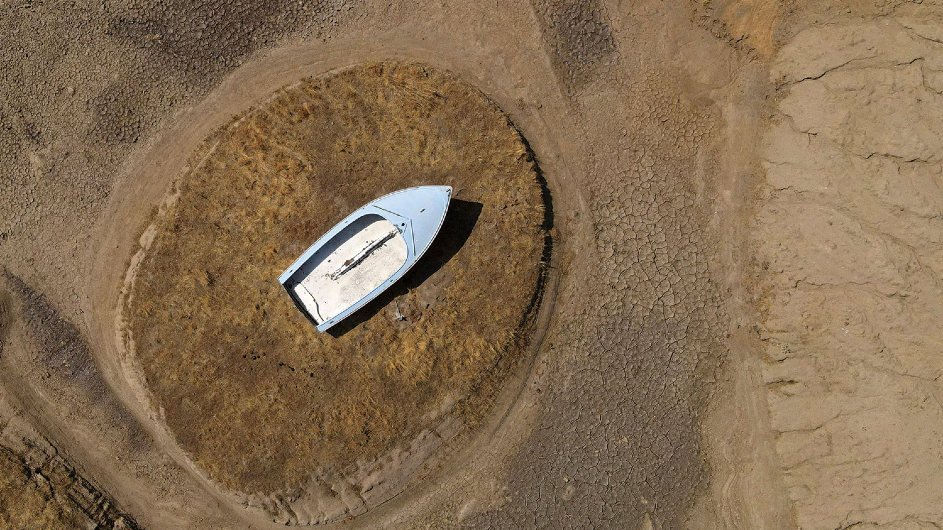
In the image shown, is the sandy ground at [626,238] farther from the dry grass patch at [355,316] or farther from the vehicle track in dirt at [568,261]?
the dry grass patch at [355,316]

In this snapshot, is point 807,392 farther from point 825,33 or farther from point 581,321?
point 825,33

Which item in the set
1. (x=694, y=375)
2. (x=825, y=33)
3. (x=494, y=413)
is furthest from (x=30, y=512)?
(x=825, y=33)

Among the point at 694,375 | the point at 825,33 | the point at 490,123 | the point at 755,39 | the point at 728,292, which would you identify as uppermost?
the point at 490,123

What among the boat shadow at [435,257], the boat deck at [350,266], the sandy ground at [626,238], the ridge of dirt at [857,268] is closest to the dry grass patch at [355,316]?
the boat shadow at [435,257]

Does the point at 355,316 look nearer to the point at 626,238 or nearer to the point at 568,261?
the point at 568,261

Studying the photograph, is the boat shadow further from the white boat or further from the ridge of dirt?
the ridge of dirt

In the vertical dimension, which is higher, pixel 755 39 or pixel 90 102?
pixel 90 102

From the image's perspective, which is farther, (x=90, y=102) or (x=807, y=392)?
(x=90, y=102)

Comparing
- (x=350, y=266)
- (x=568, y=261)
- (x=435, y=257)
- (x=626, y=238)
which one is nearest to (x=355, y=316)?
(x=350, y=266)
